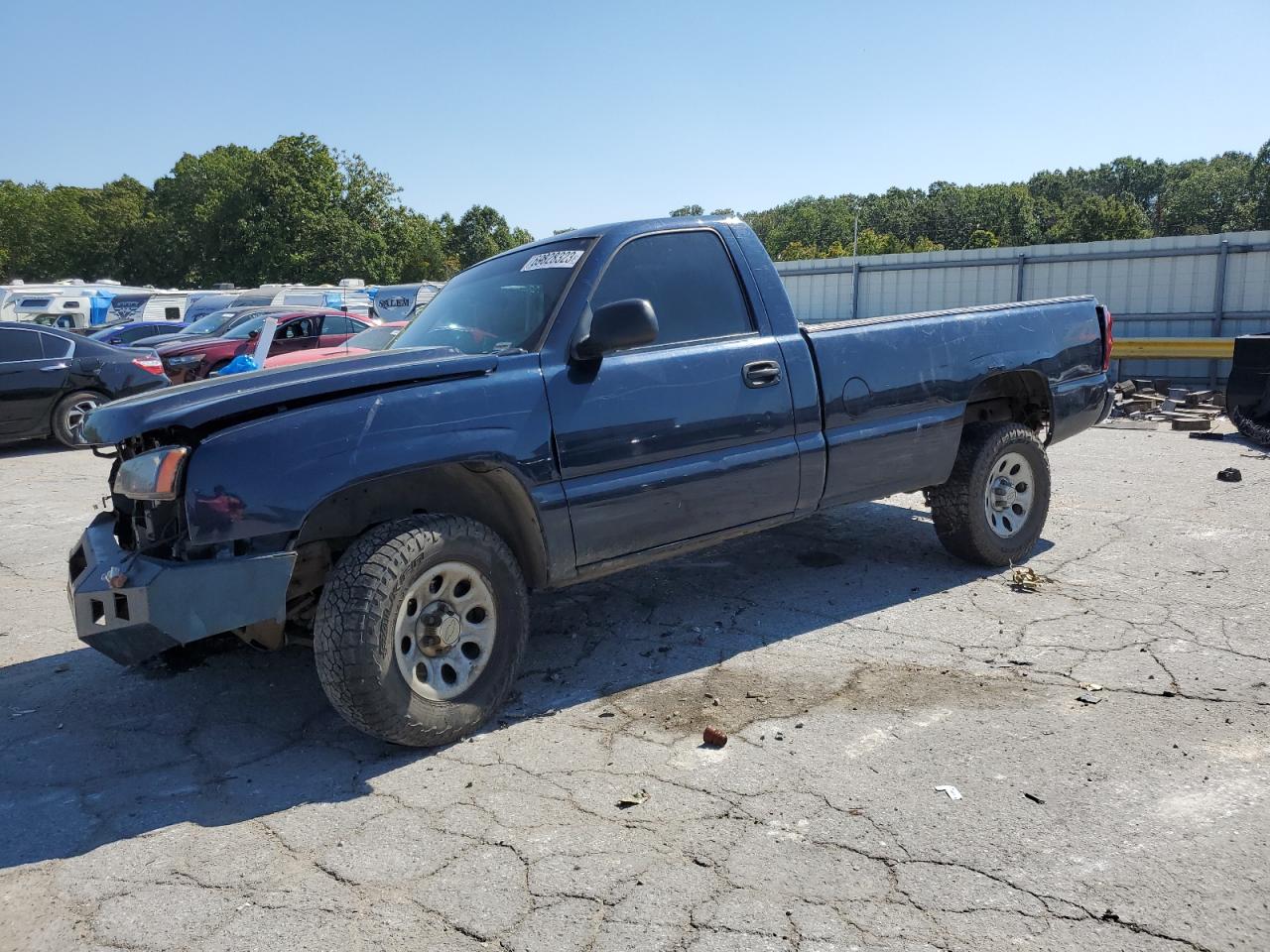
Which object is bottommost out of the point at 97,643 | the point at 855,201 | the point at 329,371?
the point at 97,643

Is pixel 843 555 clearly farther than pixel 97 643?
Yes

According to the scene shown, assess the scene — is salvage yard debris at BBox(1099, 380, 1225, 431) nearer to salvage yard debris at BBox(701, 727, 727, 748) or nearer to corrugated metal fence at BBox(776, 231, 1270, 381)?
corrugated metal fence at BBox(776, 231, 1270, 381)

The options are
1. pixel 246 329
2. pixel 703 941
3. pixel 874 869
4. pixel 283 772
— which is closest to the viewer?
pixel 703 941

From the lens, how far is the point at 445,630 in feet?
12.0

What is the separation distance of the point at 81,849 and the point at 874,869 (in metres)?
2.53

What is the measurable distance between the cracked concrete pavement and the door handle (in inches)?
51.5

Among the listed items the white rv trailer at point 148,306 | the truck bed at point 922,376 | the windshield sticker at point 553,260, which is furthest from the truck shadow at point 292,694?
the white rv trailer at point 148,306

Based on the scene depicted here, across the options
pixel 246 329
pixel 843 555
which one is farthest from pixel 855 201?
pixel 843 555

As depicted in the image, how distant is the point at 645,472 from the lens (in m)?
4.12

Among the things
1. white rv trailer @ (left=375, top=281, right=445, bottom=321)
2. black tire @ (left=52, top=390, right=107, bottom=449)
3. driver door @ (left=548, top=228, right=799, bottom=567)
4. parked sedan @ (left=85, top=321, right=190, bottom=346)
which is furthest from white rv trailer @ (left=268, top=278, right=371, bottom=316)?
Result: driver door @ (left=548, top=228, right=799, bottom=567)

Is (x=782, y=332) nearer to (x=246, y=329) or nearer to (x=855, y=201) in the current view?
(x=246, y=329)

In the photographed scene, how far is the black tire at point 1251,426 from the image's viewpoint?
33.4ft

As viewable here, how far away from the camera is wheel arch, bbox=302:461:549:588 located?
363 centimetres

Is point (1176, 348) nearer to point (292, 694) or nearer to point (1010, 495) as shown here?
point (1010, 495)
